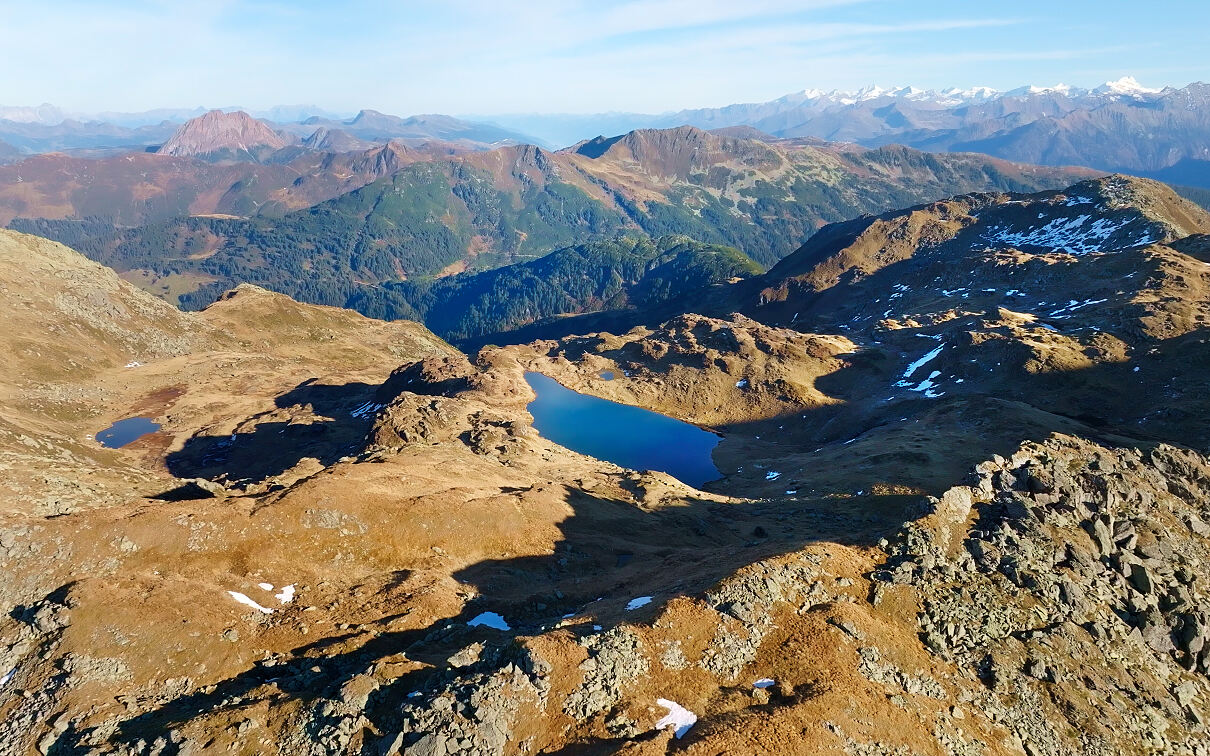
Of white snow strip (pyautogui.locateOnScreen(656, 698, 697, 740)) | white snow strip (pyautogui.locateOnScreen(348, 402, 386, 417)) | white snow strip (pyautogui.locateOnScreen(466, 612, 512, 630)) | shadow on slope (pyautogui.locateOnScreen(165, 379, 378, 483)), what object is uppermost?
white snow strip (pyautogui.locateOnScreen(656, 698, 697, 740))

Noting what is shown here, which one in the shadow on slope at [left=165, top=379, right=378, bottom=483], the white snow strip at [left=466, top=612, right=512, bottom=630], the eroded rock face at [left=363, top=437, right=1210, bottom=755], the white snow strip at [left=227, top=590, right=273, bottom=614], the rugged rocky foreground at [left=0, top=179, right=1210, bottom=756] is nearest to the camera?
the rugged rocky foreground at [left=0, top=179, right=1210, bottom=756]

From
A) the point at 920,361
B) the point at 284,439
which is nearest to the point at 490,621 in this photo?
the point at 284,439

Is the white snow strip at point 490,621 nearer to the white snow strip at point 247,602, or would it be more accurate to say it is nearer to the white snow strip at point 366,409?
the white snow strip at point 247,602

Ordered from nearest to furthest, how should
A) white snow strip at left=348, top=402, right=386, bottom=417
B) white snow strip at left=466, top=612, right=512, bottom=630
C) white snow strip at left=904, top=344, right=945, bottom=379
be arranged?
white snow strip at left=466, top=612, right=512, bottom=630
white snow strip at left=348, top=402, right=386, bottom=417
white snow strip at left=904, top=344, right=945, bottom=379

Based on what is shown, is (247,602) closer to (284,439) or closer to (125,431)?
(284,439)

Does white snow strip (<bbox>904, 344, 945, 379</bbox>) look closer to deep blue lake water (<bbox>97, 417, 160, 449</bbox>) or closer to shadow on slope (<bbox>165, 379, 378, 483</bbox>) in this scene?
shadow on slope (<bbox>165, 379, 378, 483</bbox>)

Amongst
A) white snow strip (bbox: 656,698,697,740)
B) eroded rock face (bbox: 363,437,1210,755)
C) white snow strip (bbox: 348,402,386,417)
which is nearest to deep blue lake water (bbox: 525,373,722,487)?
white snow strip (bbox: 348,402,386,417)

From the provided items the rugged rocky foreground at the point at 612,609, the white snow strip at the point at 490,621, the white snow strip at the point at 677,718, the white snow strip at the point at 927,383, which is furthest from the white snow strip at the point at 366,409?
the white snow strip at the point at 677,718

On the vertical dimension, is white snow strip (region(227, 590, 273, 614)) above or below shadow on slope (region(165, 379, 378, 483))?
above

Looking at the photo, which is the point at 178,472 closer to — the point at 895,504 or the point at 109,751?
the point at 109,751
